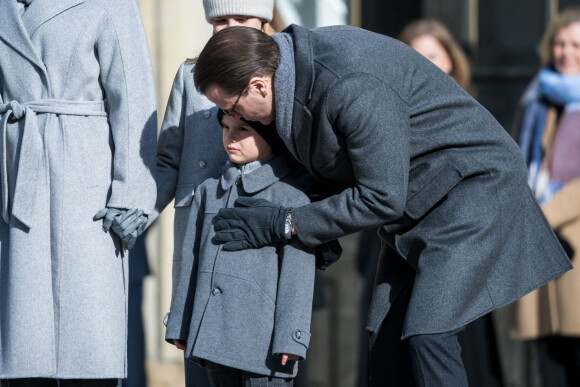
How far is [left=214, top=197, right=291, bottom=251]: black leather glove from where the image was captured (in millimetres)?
3312

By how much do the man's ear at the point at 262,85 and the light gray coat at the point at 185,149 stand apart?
600mm

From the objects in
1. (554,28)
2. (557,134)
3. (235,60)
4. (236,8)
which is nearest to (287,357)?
(235,60)

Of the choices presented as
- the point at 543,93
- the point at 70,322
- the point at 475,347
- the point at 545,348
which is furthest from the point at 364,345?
the point at 70,322

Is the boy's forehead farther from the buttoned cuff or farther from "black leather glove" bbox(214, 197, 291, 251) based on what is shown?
the buttoned cuff

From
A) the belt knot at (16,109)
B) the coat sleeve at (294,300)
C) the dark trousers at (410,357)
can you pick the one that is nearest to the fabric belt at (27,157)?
the belt knot at (16,109)

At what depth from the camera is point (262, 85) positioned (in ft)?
10.5

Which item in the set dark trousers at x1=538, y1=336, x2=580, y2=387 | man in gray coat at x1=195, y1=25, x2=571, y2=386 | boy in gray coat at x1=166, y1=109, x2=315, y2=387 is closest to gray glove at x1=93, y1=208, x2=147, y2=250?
boy in gray coat at x1=166, y1=109, x2=315, y2=387

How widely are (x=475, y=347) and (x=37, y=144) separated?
240 centimetres

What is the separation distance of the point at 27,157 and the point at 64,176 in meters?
0.13

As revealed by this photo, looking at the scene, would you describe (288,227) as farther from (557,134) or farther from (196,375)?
(557,134)

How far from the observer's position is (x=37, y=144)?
3.58 meters

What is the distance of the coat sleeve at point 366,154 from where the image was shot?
3.11 m

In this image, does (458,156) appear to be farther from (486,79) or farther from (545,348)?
(486,79)

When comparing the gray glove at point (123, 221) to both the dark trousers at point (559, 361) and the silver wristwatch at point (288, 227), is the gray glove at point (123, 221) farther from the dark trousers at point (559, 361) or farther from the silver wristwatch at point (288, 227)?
the dark trousers at point (559, 361)
